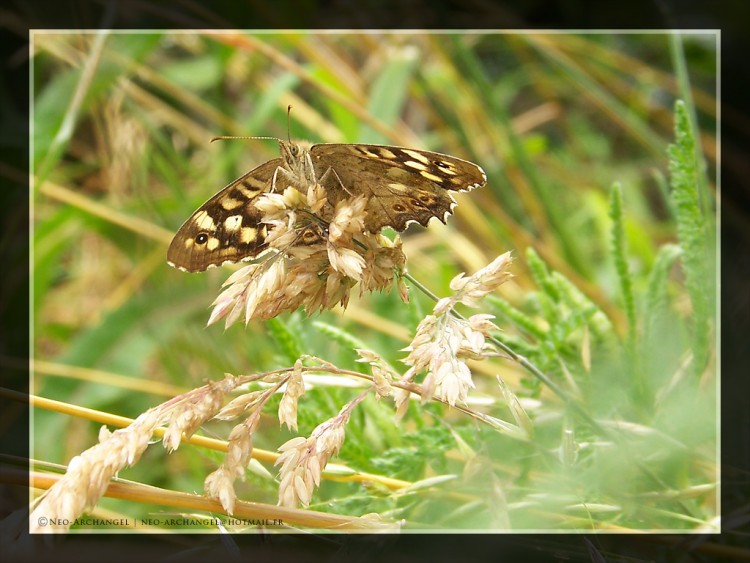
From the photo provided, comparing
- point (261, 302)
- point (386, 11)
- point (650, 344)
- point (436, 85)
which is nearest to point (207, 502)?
point (261, 302)

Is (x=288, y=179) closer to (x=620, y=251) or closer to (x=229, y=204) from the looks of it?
(x=229, y=204)

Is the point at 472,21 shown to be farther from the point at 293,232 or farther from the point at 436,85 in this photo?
the point at 293,232

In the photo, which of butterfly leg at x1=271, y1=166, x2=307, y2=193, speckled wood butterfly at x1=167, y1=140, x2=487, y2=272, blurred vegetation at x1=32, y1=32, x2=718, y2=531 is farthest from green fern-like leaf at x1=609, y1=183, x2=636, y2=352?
butterfly leg at x1=271, y1=166, x2=307, y2=193

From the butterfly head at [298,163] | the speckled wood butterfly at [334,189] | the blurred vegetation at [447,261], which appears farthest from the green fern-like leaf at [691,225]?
the butterfly head at [298,163]

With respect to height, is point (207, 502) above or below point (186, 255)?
below

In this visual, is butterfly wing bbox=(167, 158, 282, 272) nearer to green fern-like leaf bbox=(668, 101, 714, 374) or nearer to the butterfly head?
the butterfly head
